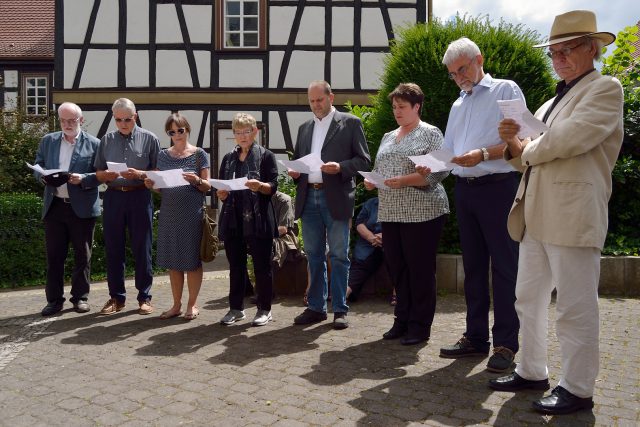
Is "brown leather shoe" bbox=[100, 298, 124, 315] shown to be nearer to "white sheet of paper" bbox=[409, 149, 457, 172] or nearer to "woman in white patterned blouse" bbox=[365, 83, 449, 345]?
"woman in white patterned blouse" bbox=[365, 83, 449, 345]

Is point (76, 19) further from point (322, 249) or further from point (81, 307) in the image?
point (322, 249)

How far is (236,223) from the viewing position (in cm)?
557

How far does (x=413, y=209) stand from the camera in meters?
4.80

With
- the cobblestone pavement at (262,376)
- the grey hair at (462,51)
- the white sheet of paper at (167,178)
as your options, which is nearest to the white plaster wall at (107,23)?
the cobblestone pavement at (262,376)

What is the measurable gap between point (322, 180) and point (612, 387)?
2.63 metres

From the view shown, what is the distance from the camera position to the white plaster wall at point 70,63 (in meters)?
14.1

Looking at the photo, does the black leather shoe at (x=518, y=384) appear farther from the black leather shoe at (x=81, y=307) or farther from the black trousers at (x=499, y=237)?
the black leather shoe at (x=81, y=307)

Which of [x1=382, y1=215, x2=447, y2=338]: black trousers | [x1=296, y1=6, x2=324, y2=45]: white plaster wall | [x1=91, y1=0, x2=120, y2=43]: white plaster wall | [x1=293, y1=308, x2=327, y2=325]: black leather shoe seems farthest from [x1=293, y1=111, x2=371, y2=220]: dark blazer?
[x1=91, y1=0, x2=120, y2=43]: white plaster wall

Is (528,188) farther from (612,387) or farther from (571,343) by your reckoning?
(612,387)

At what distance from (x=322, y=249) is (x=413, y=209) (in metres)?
1.14

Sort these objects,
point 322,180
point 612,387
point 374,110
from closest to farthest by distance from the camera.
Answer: point 612,387 < point 322,180 < point 374,110

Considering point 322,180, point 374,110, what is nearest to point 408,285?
point 322,180

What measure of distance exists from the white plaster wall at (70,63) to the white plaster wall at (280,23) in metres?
4.15

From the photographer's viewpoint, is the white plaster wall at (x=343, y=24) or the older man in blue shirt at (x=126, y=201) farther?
the white plaster wall at (x=343, y=24)
